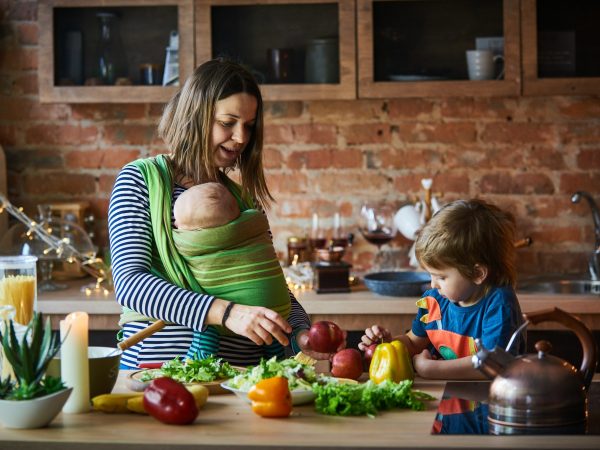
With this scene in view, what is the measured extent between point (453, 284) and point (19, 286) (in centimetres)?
108

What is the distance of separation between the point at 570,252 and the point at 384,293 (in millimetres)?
1013

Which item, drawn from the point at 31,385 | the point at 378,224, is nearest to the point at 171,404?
the point at 31,385

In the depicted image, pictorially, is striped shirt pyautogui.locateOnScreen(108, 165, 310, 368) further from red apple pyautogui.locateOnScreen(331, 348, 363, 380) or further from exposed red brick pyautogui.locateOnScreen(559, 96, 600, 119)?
exposed red brick pyautogui.locateOnScreen(559, 96, 600, 119)

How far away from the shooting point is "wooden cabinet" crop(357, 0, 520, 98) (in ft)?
13.0

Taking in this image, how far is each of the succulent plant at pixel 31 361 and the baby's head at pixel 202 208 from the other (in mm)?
683

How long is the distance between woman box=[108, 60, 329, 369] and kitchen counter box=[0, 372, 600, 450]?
1.31 feet

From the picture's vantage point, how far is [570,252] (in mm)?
4309

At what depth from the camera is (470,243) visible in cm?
255

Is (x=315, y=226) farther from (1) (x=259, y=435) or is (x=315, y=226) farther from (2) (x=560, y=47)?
(1) (x=259, y=435)

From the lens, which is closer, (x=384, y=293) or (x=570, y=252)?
(x=384, y=293)

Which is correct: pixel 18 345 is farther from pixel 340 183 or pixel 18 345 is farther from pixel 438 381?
pixel 340 183

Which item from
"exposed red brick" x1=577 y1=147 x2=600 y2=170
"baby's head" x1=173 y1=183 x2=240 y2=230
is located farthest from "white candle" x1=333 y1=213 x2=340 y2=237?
"baby's head" x1=173 y1=183 x2=240 y2=230

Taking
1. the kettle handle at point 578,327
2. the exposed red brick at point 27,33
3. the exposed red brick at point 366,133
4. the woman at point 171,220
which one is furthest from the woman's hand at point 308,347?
the exposed red brick at point 27,33

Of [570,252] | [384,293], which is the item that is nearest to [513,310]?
[384,293]
